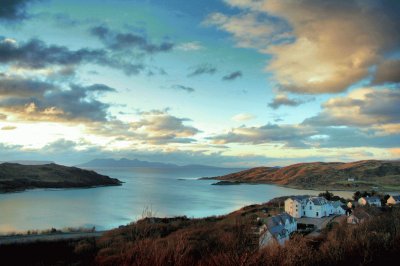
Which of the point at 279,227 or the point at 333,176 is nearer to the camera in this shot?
the point at 279,227

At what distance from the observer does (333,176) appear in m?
135

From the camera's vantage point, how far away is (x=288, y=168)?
16950 cm

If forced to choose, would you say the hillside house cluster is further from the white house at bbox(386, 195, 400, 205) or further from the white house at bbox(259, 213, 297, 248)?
the white house at bbox(259, 213, 297, 248)

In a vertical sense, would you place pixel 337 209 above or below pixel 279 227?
below

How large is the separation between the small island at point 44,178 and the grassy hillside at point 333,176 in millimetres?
67663

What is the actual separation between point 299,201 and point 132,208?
28.3m

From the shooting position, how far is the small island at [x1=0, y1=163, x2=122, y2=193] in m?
89.5

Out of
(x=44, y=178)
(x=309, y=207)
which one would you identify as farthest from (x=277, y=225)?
(x=44, y=178)

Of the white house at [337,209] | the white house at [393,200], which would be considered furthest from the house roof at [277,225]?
the white house at [393,200]

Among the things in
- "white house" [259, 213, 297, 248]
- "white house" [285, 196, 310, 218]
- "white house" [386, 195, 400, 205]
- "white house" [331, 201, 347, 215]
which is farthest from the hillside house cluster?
"white house" [259, 213, 297, 248]

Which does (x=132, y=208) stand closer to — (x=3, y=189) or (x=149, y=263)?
(x=3, y=189)

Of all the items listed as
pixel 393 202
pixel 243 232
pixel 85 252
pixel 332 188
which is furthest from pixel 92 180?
pixel 243 232

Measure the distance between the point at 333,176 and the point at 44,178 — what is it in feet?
328

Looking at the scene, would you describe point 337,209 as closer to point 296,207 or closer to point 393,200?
point 296,207
